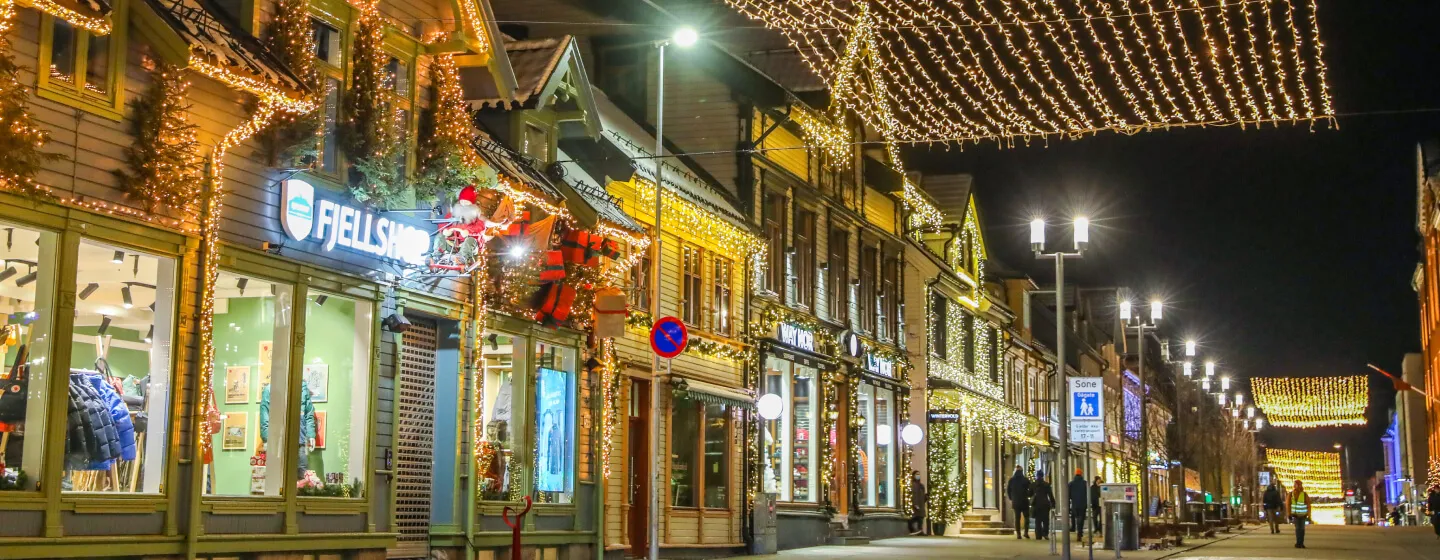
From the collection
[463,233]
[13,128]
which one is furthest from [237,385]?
[13,128]

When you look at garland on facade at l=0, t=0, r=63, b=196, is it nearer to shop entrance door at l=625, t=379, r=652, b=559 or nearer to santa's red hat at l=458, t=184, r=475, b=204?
santa's red hat at l=458, t=184, r=475, b=204

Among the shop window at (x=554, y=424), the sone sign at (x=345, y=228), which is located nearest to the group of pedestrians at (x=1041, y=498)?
the shop window at (x=554, y=424)

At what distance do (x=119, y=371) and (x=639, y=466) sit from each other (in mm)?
12796

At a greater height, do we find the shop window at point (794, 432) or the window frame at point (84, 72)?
the window frame at point (84, 72)

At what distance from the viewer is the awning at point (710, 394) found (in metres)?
27.2

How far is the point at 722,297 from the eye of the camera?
2994 cm

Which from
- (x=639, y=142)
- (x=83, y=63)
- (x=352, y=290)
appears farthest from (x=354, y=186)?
(x=639, y=142)

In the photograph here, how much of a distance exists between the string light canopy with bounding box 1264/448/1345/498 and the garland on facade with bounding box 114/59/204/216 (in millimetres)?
123058

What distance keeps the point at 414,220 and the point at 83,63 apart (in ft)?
19.1

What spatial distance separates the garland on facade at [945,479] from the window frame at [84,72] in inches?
1185

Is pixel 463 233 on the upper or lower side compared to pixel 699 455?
upper

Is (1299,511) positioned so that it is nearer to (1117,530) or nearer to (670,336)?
(1117,530)

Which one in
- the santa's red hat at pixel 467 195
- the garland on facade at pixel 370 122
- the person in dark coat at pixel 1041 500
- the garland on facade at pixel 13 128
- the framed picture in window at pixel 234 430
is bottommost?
the person in dark coat at pixel 1041 500

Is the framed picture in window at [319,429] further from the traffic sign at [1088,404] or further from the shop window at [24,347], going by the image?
the traffic sign at [1088,404]
